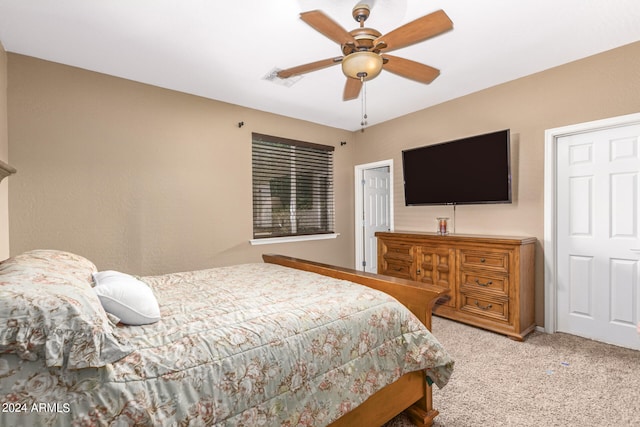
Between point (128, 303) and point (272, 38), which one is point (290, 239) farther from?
point (128, 303)

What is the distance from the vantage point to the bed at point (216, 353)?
0.92m

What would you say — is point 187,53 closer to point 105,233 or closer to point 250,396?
point 105,233

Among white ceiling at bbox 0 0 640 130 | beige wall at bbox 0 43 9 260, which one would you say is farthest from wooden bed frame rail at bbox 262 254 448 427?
beige wall at bbox 0 43 9 260

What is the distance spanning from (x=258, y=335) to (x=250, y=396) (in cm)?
22

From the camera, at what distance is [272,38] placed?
8.11ft

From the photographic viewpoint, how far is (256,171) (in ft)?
13.5

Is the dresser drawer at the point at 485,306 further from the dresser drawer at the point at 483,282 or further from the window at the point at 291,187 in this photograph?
the window at the point at 291,187

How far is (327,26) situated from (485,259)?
2604 mm

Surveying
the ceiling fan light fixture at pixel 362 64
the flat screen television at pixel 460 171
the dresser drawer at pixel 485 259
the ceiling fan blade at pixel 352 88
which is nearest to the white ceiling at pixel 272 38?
the ceiling fan light fixture at pixel 362 64

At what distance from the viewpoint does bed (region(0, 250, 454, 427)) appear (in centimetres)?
92

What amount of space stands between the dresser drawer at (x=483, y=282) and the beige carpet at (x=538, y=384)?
1.47 ft

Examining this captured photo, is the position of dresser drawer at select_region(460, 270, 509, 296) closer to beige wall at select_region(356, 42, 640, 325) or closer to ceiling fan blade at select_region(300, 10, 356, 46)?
beige wall at select_region(356, 42, 640, 325)

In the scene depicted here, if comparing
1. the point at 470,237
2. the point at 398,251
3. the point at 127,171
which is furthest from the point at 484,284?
the point at 127,171

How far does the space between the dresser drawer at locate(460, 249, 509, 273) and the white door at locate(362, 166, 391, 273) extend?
185 centimetres
